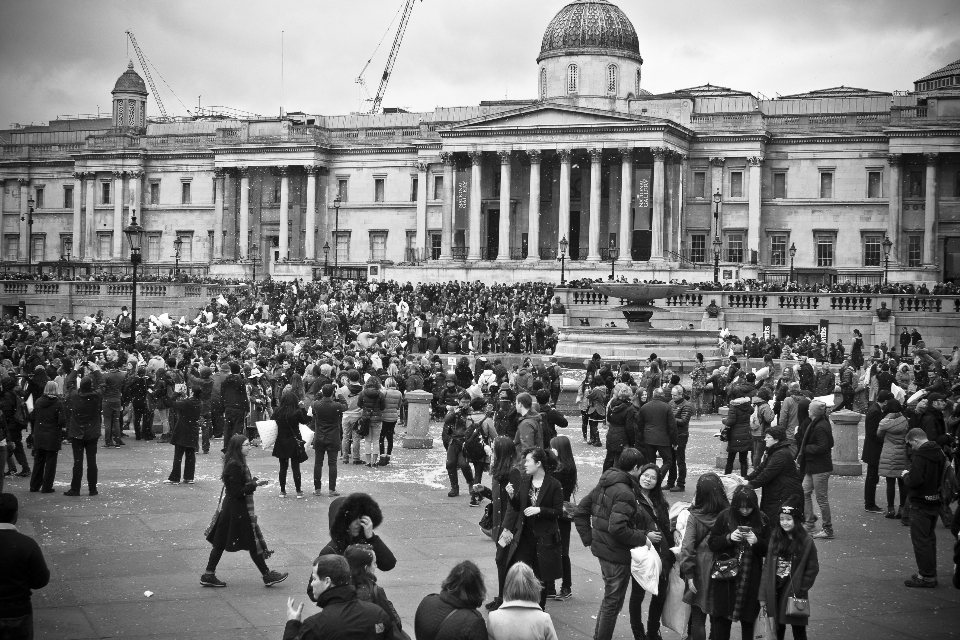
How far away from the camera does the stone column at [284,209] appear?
269ft

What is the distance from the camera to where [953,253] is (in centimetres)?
7038

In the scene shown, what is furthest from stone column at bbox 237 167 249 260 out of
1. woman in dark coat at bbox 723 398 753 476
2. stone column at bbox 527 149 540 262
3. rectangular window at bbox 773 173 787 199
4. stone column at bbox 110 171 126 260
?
woman in dark coat at bbox 723 398 753 476

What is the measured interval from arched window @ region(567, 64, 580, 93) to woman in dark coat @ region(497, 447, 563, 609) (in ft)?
215

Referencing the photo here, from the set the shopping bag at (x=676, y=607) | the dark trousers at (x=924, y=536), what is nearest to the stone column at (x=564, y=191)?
the dark trousers at (x=924, y=536)

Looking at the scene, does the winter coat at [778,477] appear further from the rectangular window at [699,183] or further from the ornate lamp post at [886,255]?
the rectangular window at [699,183]

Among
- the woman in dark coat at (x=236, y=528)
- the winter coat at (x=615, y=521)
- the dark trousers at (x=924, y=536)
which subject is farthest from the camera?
the dark trousers at (x=924, y=536)

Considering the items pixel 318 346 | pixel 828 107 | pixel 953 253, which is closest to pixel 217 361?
pixel 318 346

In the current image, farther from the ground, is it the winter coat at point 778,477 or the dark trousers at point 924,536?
the winter coat at point 778,477

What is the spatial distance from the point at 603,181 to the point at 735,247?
8.44 meters

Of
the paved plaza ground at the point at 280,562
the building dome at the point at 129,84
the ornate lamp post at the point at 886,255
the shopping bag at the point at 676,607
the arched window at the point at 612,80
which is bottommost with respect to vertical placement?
Result: the paved plaza ground at the point at 280,562

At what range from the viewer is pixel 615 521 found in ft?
39.0

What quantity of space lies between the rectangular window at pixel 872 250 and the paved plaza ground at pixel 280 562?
52.6m

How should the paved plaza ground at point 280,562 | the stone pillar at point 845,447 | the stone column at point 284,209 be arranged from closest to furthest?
the paved plaza ground at point 280,562 → the stone pillar at point 845,447 → the stone column at point 284,209

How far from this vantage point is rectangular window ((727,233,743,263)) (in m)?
73.4
